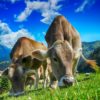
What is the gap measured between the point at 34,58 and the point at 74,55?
3621 mm

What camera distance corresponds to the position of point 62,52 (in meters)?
18.5

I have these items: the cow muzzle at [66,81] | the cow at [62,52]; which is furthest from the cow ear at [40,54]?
the cow muzzle at [66,81]

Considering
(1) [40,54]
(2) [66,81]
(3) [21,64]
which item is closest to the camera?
(2) [66,81]

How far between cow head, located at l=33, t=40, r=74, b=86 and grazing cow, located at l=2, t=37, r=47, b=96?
207 cm

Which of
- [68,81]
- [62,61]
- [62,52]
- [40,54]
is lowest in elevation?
[68,81]

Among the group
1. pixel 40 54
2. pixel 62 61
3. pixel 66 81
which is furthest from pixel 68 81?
pixel 40 54

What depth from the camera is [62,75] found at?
17594 mm

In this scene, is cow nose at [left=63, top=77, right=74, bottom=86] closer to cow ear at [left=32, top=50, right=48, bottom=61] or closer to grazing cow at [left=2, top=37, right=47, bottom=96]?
grazing cow at [left=2, top=37, right=47, bottom=96]

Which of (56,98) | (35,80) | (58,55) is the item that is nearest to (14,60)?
(35,80)

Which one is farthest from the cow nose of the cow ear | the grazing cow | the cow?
the cow ear

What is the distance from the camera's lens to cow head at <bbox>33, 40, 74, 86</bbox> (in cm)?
1702

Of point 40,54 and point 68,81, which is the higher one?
point 40,54

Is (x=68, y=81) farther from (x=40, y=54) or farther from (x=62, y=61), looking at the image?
(x=40, y=54)

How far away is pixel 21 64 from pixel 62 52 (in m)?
3.97
